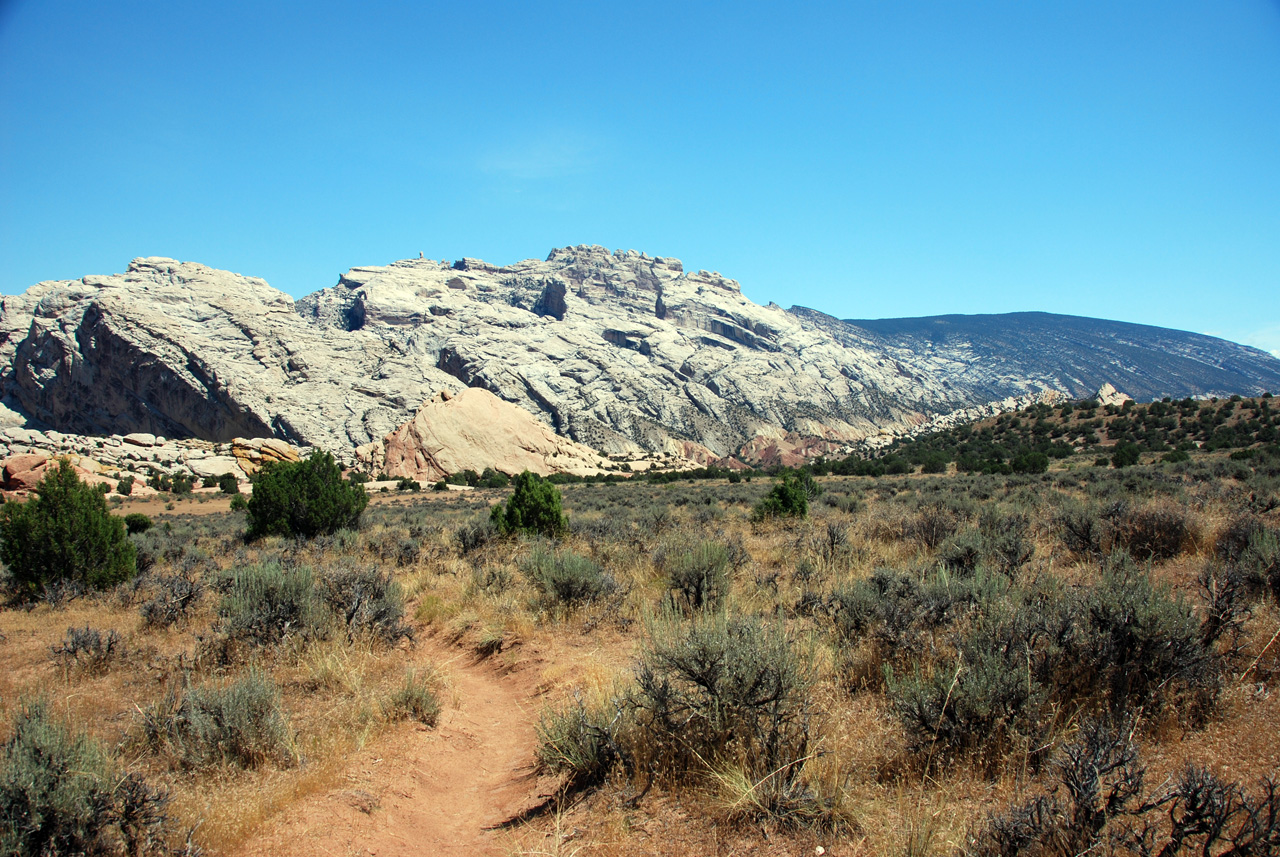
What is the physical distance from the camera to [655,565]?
29.5 feet

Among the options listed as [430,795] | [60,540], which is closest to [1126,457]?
[430,795]

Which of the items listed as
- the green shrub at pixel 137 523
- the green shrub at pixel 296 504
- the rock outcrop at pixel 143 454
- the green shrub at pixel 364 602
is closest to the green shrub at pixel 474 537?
the green shrub at pixel 296 504

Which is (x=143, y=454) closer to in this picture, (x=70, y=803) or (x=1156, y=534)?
(x=70, y=803)

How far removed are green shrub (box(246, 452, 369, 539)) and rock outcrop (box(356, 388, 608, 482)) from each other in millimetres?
34857

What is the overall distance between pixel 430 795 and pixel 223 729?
1.52 meters

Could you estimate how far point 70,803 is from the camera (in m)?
2.83

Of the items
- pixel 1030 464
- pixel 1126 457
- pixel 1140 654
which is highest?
pixel 1140 654

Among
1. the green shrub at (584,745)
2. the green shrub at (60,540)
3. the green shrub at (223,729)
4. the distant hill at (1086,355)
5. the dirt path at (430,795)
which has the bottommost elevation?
the dirt path at (430,795)

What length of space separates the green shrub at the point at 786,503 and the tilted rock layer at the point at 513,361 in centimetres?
7506

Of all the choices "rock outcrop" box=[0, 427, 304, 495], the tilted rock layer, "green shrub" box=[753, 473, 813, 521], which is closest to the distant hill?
the tilted rock layer

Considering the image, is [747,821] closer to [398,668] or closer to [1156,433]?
[398,668]

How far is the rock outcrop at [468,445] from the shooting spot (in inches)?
2082

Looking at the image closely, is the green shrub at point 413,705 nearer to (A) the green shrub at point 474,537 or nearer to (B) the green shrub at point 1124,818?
(B) the green shrub at point 1124,818

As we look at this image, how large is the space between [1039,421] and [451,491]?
46.3 m
